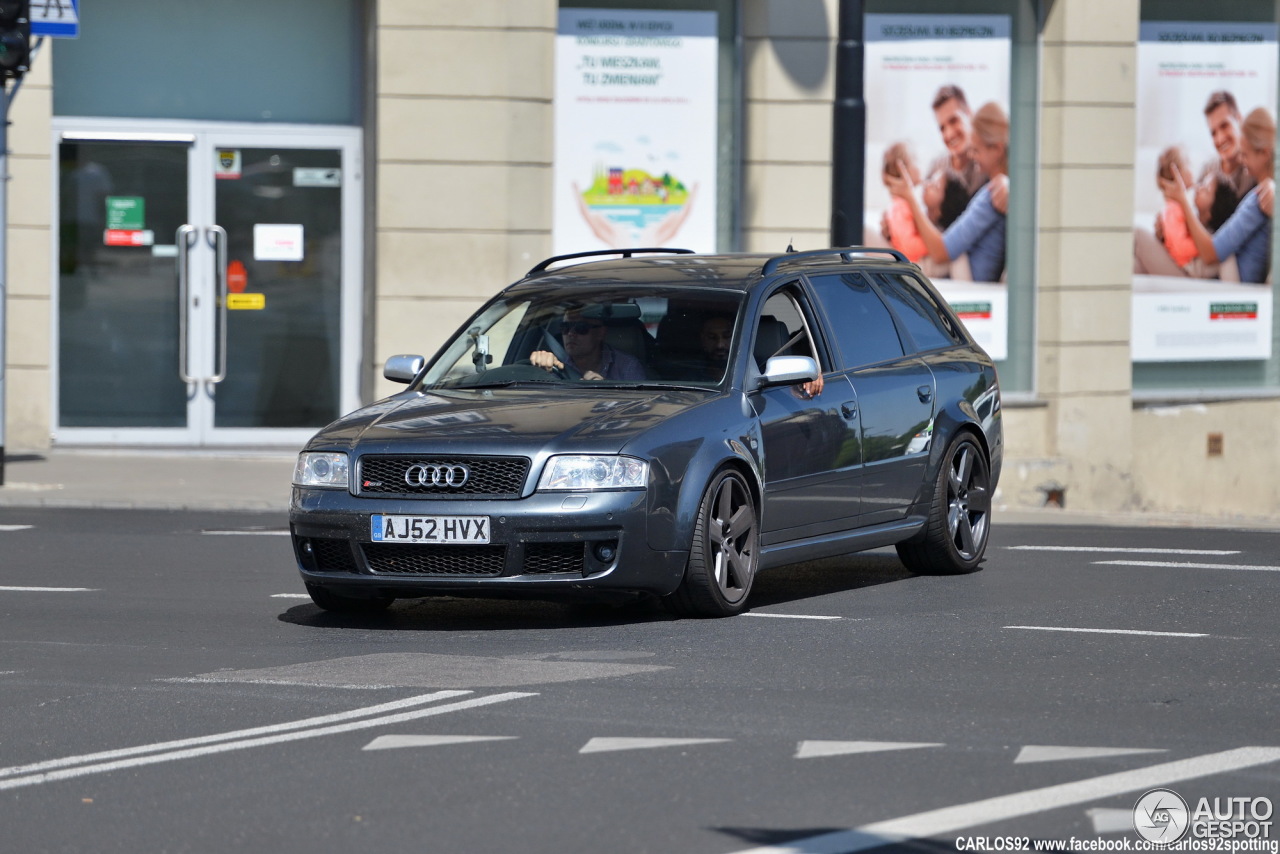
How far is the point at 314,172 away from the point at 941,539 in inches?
379

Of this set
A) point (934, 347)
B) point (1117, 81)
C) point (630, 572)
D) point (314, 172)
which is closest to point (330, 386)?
point (314, 172)

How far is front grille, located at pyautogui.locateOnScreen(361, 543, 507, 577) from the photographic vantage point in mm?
8641

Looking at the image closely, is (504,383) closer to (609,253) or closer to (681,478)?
(681,478)

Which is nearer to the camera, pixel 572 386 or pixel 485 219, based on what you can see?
pixel 572 386

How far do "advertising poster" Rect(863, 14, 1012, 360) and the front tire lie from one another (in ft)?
34.1

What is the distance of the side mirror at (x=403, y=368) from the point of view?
10.2 m

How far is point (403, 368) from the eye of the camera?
1016 centimetres

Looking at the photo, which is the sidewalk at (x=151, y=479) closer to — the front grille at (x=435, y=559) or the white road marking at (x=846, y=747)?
the front grille at (x=435, y=559)

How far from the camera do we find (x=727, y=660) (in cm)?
788

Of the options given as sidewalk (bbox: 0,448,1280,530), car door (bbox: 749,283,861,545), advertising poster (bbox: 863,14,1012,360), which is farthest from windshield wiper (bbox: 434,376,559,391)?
advertising poster (bbox: 863,14,1012,360)

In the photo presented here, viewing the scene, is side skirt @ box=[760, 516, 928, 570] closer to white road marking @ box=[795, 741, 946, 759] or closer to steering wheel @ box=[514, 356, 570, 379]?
steering wheel @ box=[514, 356, 570, 379]

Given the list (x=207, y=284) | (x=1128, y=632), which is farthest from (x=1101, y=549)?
(x=207, y=284)

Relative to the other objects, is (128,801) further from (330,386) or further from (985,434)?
(330,386)

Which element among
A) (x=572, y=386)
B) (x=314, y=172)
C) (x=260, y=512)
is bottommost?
(x=260, y=512)
